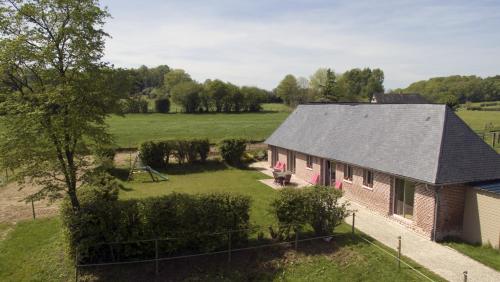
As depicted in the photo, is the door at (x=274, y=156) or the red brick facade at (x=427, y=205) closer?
the red brick facade at (x=427, y=205)

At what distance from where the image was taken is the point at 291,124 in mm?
31297

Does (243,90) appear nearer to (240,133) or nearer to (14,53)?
(240,133)

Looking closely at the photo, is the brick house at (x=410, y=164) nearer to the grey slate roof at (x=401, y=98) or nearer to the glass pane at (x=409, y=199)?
the glass pane at (x=409, y=199)

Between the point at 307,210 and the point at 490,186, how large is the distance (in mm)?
7926

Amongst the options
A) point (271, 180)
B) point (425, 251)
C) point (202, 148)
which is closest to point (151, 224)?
point (425, 251)

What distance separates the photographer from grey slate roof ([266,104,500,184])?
54.2 feet

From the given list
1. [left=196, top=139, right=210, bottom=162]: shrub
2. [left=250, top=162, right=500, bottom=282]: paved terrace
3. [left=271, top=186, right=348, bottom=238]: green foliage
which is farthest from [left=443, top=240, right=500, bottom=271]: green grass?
[left=196, top=139, right=210, bottom=162]: shrub

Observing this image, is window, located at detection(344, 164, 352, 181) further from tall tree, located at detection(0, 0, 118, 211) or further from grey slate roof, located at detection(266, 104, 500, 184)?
tall tree, located at detection(0, 0, 118, 211)

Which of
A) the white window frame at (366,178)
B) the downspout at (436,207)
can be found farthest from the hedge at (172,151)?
the downspout at (436,207)

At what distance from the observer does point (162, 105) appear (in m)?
92.1

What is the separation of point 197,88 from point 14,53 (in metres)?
84.3

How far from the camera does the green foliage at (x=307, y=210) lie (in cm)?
1452

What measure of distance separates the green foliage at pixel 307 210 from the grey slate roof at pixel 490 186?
5.99m

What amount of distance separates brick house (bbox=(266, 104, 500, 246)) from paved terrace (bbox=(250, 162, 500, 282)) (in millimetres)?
592
